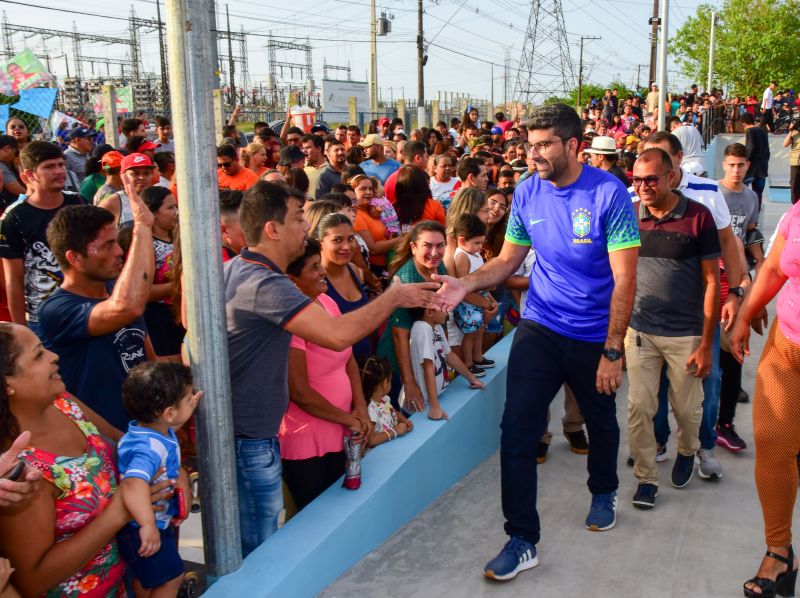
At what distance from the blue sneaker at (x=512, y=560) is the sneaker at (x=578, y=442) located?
1.47m

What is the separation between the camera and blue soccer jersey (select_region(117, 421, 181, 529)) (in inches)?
97.1

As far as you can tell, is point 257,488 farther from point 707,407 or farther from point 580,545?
point 707,407

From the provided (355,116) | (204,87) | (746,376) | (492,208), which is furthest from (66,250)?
(355,116)

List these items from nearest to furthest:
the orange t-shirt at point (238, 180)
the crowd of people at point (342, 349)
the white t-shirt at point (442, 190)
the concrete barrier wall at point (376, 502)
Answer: the crowd of people at point (342, 349) → the concrete barrier wall at point (376, 502) → the orange t-shirt at point (238, 180) → the white t-shirt at point (442, 190)

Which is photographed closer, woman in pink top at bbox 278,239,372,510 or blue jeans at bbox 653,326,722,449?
woman in pink top at bbox 278,239,372,510

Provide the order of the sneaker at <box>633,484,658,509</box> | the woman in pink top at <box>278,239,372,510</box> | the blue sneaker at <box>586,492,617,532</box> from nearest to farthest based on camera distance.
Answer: the woman in pink top at <box>278,239,372,510</box> → the blue sneaker at <box>586,492,617,532</box> → the sneaker at <box>633,484,658,509</box>

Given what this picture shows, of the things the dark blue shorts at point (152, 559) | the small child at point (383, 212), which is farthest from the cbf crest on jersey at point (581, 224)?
the small child at point (383, 212)

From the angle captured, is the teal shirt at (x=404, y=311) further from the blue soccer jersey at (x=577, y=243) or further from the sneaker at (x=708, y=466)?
the sneaker at (x=708, y=466)

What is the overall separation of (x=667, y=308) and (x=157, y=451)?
291cm

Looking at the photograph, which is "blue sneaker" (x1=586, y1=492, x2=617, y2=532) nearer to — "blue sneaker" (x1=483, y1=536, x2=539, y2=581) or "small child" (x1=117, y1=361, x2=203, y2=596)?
"blue sneaker" (x1=483, y1=536, x2=539, y2=581)

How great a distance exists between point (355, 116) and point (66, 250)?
74.2ft

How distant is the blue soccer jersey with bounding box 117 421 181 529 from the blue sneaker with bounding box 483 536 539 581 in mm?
1580

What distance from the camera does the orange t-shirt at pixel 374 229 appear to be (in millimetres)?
6207

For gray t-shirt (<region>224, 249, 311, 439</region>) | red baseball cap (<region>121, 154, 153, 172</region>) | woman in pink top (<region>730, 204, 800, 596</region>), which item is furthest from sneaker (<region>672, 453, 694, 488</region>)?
red baseball cap (<region>121, 154, 153, 172</region>)
